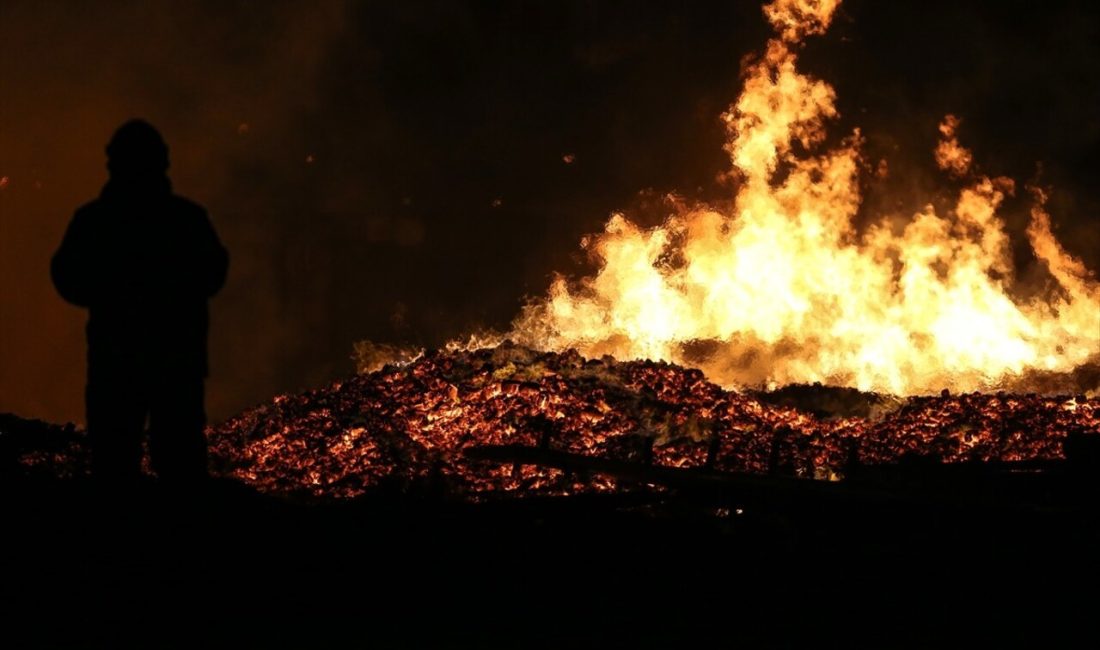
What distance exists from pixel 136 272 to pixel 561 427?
9.08 metres

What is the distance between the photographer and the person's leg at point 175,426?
7430mm

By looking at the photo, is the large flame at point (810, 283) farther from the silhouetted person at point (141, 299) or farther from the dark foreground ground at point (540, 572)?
the silhouetted person at point (141, 299)

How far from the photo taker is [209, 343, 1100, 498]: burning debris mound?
563 inches

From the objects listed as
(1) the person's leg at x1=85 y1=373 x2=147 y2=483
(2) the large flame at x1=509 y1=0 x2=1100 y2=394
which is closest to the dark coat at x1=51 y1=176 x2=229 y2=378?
(1) the person's leg at x1=85 y1=373 x2=147 y2=483

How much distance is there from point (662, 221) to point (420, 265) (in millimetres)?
7110

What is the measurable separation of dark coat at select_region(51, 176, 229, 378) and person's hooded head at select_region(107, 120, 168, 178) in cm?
7

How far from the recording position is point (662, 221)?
28.2 meters

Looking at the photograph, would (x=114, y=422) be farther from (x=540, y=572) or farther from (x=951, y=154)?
(x=951, y=154)

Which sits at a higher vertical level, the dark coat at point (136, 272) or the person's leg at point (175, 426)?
the dark coat at point (136, 272)

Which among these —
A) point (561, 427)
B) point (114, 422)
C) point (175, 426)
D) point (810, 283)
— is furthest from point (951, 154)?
point (114, 422)

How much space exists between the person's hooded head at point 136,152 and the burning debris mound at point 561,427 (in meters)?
6.72

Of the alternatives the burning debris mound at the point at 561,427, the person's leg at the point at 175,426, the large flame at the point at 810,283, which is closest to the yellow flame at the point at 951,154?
the large flame at the point at 810,283

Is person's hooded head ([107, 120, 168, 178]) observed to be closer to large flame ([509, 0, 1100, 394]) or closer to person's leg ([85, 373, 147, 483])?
person's leg ([85, 373, 147, 483])

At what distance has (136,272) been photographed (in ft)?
23.7
